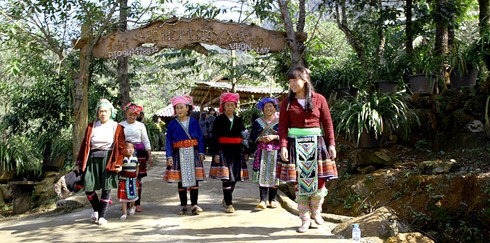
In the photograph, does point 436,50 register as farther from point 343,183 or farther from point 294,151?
point 294,151

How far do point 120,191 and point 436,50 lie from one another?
5.98m

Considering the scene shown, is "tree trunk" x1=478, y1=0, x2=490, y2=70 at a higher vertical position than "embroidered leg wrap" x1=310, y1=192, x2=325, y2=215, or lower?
higher

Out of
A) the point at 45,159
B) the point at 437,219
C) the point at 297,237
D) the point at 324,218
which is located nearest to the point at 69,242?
the point at 297,237

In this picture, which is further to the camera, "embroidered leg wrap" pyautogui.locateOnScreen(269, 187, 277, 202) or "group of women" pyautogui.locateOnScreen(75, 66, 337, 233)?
"embroidered leg wrap" pyautogui.locateOnScreen(269, 187, 277, 202)

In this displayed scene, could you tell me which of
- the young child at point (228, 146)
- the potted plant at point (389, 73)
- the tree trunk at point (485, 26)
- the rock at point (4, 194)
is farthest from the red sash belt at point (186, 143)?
the rock at point (4, 194)

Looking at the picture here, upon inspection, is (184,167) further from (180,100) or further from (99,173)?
(99,173)

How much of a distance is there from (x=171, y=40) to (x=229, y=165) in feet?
8.45

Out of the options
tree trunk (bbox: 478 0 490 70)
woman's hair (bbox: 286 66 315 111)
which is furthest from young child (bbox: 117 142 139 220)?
tree trunk (bbox: 478 0 490 70)

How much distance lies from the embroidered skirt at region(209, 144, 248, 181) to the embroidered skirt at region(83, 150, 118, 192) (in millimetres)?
1138

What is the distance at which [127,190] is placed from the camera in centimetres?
508

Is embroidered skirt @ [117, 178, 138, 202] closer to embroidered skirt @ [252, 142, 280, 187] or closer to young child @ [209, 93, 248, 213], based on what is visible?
young child @ [209, 93, 248, 213]

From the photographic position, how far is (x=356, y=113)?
20.1ft

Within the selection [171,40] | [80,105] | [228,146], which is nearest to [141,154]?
[228,146]

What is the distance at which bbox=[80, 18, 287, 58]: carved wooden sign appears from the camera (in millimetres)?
6586
